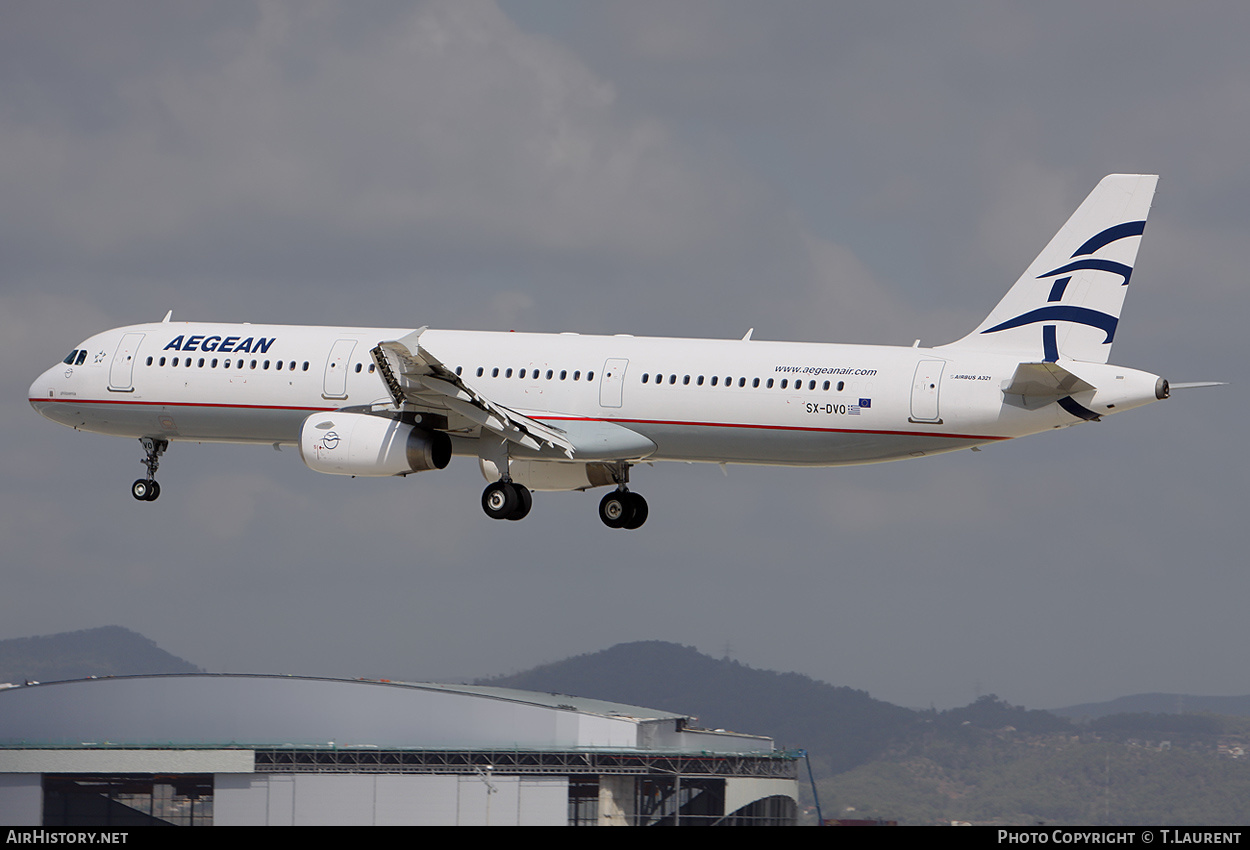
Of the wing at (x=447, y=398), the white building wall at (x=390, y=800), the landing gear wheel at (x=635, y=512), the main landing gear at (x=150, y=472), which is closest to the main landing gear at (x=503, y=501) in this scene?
the wing at (x=447, y=398)

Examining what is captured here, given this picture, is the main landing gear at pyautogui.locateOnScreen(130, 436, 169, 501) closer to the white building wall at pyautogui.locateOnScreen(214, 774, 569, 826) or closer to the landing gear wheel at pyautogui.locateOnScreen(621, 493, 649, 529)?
the landing gear wheel at pyautogui.locateOnScreen(621, 493, 649, 529)

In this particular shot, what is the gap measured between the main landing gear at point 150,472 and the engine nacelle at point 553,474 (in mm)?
10286

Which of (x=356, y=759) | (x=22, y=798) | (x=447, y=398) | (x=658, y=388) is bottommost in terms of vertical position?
(x=22, y=798)

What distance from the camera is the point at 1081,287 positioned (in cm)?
4416

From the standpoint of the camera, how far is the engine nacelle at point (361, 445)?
44.4 m

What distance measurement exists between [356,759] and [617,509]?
151 ft

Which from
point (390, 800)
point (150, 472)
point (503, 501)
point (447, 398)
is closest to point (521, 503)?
point (503, 501)

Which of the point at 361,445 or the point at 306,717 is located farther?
the point at 306,717

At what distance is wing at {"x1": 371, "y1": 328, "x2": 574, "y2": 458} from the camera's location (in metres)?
43.0

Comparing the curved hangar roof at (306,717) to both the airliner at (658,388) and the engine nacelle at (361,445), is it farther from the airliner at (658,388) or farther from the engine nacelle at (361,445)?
the engine nacelle at (361,445)

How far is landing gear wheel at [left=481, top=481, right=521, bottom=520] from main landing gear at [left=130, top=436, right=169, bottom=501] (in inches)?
436

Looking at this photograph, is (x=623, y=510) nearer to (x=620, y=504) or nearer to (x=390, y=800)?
(x=620, y=504)

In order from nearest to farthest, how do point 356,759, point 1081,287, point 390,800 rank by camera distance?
point 1081,287
point 390,800
point 356,759
